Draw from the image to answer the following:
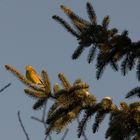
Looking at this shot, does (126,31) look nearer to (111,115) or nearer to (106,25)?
(106,25)

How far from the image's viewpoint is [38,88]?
10.5ft

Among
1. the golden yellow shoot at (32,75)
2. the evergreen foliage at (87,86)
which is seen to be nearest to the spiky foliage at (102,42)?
the evergreen foliage at (87,86)

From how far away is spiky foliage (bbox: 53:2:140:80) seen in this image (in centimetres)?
312

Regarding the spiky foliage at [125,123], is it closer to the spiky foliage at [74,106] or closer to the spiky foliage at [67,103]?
the spiky foliage at [74,106]

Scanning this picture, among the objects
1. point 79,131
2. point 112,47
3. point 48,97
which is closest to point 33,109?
point 48,97

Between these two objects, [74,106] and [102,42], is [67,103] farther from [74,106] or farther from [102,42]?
[102,42]

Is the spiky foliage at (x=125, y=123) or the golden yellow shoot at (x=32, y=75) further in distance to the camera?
the golden yellow shoot at (x=32, y=75)

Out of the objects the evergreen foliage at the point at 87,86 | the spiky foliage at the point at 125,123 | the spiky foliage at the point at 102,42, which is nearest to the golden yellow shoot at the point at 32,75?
the evergreen foliage at the point at 87,86

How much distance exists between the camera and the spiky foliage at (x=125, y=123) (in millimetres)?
2707

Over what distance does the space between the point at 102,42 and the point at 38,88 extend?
2.11 feet

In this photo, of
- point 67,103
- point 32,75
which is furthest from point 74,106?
point 32,75

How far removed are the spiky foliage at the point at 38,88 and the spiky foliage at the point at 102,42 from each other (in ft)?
1.00

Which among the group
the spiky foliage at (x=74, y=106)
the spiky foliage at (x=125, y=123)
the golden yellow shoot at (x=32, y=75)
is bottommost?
the spiky foliage at (x=125, y=123)

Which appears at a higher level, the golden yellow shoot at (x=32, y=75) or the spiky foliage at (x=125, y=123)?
the golden yellow shoot at (x=32, y=75)
